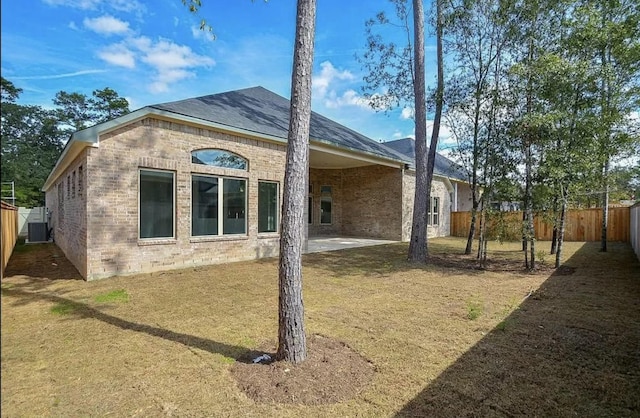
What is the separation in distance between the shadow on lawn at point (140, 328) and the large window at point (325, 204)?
1294 centimetres

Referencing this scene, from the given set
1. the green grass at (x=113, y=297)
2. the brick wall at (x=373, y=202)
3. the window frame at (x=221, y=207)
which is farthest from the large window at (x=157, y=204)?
the brick wall at (x=373, y=202)

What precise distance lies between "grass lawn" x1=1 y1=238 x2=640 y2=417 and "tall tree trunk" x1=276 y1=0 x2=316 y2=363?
665 mm

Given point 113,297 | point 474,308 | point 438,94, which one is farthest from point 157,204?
point 438,94

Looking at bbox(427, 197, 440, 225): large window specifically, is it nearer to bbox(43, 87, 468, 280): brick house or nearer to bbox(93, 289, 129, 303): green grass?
bbox(43, 87, 468, 280): brick house

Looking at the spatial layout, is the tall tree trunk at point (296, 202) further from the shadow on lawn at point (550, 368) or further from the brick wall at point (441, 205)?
the brick wall at point (441, 205)

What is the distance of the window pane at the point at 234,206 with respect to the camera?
9.22 meters

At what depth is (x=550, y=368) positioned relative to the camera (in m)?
3.55

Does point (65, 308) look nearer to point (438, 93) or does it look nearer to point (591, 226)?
point (438, 93)

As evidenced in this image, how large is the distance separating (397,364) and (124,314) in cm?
382

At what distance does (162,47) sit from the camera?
6734 mm

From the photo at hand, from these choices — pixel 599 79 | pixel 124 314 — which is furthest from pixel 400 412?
pixel 599 79

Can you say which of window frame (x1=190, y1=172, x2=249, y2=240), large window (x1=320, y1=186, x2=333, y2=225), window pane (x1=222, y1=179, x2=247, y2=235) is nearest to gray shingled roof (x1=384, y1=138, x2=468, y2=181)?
large window (x1=320, y1=186, x2=333, y2=225)

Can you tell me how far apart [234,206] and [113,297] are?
3989mm

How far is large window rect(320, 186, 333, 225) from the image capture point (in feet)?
59.4
